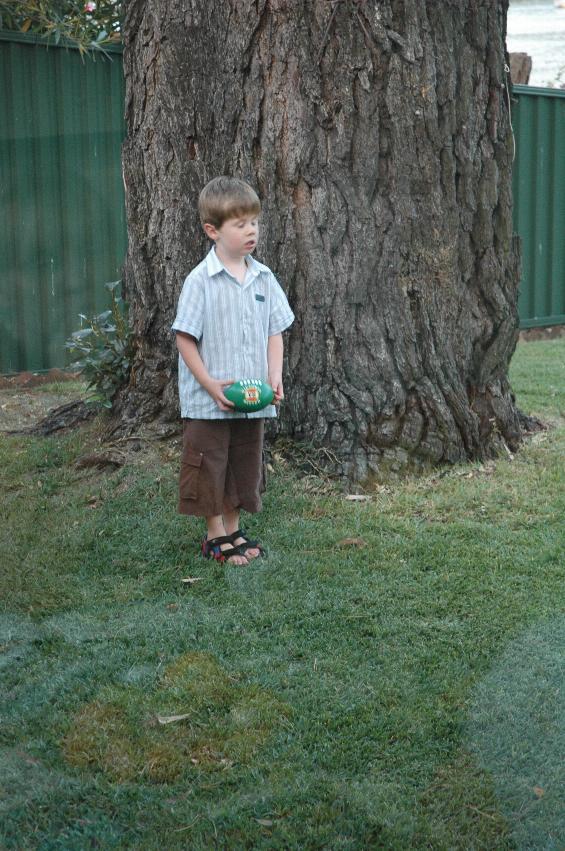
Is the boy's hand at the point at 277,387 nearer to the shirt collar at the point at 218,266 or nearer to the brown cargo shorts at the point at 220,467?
the brown cargo shorts at the point at 220,467

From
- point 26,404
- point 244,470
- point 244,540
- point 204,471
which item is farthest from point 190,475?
point 26,404

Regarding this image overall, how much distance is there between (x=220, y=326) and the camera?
4.38m

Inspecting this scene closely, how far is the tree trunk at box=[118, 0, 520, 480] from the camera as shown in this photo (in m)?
4.98

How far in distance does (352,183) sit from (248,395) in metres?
1.34

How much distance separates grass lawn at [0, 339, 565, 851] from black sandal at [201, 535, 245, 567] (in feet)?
0.22

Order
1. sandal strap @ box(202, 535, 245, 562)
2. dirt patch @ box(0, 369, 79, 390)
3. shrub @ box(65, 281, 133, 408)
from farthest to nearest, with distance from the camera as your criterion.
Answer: dirt patch @ box(0, 369, 79, 390) → shrub @ box(65, 281, 133, 408) → sandal strap @ box(202, 535, 245, 562)

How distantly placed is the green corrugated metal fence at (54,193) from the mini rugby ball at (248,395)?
4464 mm

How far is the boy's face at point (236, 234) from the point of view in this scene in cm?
429

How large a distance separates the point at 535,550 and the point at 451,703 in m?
1.30

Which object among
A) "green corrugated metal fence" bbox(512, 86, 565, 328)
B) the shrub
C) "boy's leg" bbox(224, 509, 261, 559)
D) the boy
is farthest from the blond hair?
"green corrugated metal fence" bbox(512, 86, 565, 328)

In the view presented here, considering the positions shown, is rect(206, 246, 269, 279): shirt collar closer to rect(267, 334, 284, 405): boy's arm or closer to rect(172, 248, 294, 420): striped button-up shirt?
rect(172, 248, 294, 420): striped button-up shirt

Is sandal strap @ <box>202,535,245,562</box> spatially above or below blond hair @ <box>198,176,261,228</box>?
below

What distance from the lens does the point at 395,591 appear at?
409 centimetres

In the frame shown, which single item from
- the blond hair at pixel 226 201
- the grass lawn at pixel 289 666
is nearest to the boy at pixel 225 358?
the blond hair at pixel 226 201
